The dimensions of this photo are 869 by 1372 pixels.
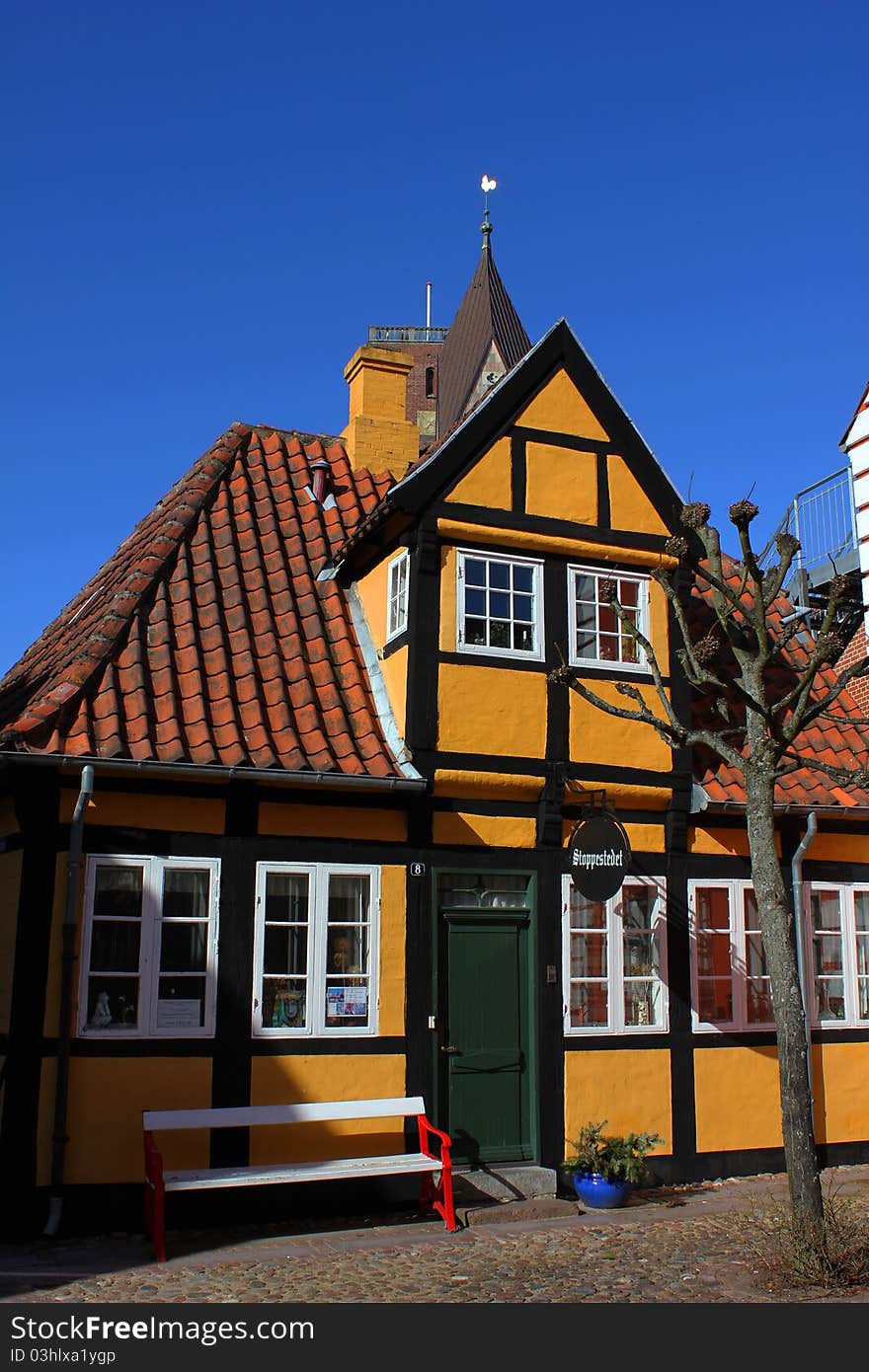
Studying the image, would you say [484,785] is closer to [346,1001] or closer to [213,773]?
[346,1001]

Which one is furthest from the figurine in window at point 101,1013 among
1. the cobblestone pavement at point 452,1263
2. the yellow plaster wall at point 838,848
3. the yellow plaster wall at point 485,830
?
the yellow plaster wall at point 838,848

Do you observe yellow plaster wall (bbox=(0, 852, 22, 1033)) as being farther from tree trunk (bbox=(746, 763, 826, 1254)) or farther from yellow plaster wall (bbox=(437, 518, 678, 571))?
tree trunk (bbox=(746, 763, 826, 1254))

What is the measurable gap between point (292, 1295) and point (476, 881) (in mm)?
4319

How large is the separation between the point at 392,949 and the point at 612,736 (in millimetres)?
2854

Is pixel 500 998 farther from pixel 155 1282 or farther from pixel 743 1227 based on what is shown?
pixel 155 1282

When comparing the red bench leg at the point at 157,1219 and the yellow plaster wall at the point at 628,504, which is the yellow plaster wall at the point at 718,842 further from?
the red bench leg at the point at 157,1219

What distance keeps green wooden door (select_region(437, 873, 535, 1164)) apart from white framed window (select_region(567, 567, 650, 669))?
7.37 feet

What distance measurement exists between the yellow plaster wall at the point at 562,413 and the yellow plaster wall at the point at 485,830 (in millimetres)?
3768

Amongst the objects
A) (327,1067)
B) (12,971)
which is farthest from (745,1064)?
(12,971)

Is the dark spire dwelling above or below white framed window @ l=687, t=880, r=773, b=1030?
above

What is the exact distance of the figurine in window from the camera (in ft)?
31.0

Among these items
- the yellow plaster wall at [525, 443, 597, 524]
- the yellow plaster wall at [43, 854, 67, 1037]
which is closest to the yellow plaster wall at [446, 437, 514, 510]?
the yellow plaster wall at [525, 443, 597, 524]
